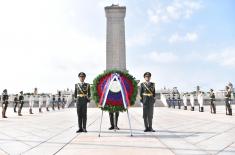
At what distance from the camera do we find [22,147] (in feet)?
22.7

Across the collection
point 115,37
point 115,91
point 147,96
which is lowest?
point 147,96

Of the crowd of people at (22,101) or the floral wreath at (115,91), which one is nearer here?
the floral wreath at (115,91)

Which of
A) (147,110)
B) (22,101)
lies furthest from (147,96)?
(22,101)

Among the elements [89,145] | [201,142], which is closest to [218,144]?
[201,142]

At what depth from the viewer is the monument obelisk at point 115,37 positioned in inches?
2010

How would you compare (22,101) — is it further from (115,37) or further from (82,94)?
(115,37)

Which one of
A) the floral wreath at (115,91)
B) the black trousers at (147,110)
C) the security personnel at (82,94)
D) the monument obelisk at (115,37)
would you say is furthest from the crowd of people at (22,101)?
the monument obelisk at (115,37)

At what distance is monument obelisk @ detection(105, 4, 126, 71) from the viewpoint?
51062mm

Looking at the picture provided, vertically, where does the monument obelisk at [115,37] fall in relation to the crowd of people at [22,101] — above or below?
above

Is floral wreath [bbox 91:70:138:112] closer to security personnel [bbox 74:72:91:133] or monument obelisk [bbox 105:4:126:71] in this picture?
security personnel [bbox 74:72:91:133]

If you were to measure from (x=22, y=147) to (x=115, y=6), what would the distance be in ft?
154

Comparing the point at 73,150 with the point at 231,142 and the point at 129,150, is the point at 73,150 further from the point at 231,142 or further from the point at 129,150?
the point at 231,142

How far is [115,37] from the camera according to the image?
167 feet

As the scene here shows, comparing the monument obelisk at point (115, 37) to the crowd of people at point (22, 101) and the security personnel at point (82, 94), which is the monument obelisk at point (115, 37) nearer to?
the crowd of people at point (22, 101)
